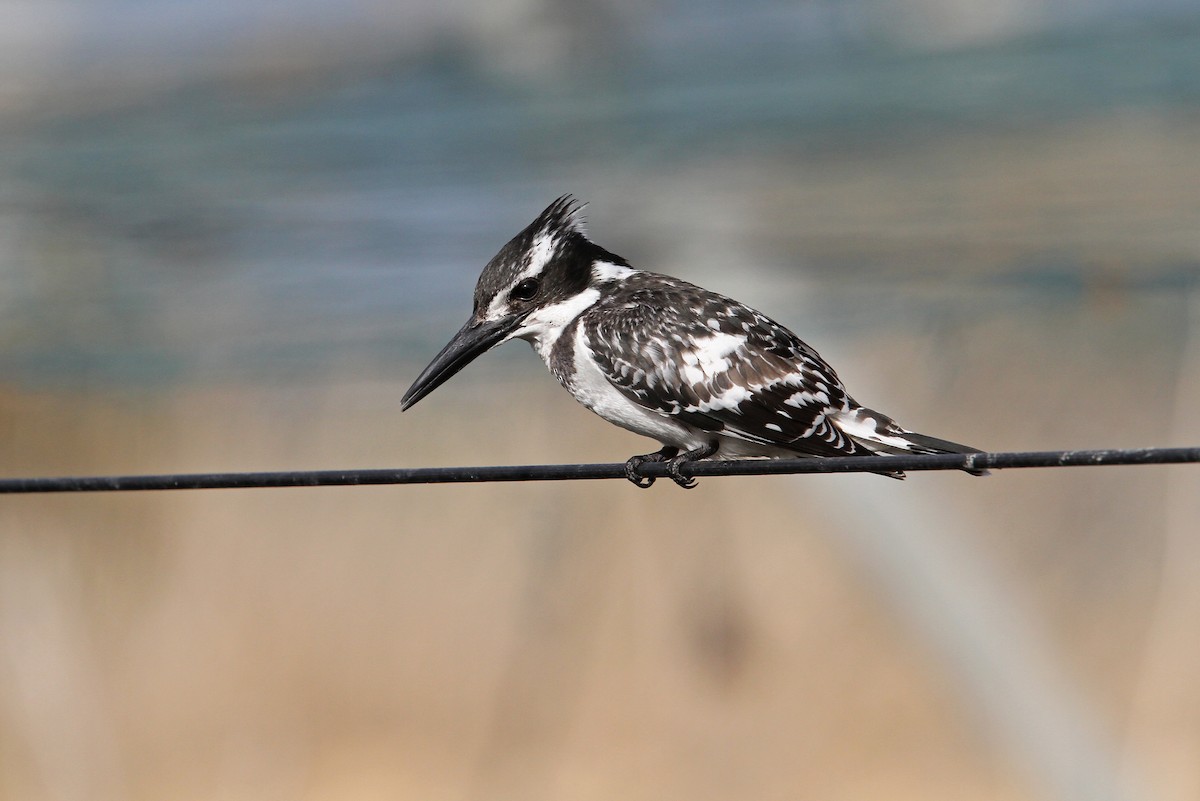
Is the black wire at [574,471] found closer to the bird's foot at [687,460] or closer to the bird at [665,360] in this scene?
the bird's foot at [687,460]

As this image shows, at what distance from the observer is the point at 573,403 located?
9742 millimetres

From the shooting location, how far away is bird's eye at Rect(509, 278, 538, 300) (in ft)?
10.3

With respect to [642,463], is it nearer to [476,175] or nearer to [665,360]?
[665,360]

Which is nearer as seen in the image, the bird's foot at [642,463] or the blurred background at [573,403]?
the bird's foot at [642,463]

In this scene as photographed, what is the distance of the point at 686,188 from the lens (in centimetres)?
700

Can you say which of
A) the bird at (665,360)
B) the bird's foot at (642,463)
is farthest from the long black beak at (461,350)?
the bird's foot at (642,463)

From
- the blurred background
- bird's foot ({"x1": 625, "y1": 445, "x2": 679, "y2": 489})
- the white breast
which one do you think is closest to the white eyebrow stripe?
the white breast

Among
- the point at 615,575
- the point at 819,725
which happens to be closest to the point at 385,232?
the point at 615,575

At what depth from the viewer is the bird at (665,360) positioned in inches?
113

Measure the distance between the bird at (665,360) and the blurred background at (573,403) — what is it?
7.21ft

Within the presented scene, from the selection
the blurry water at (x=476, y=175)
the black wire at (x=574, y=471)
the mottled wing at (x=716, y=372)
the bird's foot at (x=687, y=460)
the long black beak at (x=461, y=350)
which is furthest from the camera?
the blurry water at (x=476, y=175)

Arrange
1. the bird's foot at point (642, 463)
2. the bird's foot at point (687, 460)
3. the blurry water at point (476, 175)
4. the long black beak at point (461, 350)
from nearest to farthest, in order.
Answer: the bird's foot at point (642, 463) → the bird's foot at point (687, 460) → the long black beak at point (461, 350) → the blurry water at point (476, 175)

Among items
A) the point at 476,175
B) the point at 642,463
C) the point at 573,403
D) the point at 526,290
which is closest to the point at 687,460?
the point at 642,463

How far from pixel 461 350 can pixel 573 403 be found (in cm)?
663
